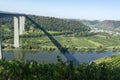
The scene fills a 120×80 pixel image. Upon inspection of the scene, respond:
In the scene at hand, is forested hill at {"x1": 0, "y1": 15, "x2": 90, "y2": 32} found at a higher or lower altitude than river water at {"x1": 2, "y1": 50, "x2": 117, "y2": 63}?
higher

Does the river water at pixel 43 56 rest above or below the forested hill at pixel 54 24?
below

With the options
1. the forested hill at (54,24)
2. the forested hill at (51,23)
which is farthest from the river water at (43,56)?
Answer: the forested hill at (54,24)

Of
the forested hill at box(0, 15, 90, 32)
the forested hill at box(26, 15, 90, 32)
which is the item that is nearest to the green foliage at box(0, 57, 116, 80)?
the forested hill at box(0, 15, 90, 32)

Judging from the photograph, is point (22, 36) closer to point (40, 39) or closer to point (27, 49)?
point (40, 39)

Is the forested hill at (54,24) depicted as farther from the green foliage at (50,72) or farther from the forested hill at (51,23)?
the green foliage at (50,72)

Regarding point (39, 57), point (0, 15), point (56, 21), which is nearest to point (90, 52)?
point (39, 57)

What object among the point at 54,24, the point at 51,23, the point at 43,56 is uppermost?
the point at 51,23

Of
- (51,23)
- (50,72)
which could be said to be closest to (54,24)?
(51,23)

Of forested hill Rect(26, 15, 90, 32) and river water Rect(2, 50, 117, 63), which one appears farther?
forested hill Rect(26, 15, 90, 32)

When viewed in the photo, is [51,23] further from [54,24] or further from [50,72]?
[50,72]

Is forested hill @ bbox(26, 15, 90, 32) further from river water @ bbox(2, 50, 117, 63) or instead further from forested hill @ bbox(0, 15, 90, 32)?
river water @ bbox(2, 50, 117, 63)

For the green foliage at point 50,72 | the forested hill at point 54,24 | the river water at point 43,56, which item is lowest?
the river water at point 43,56

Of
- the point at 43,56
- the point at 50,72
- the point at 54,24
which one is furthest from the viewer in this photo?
the point at 54,24
